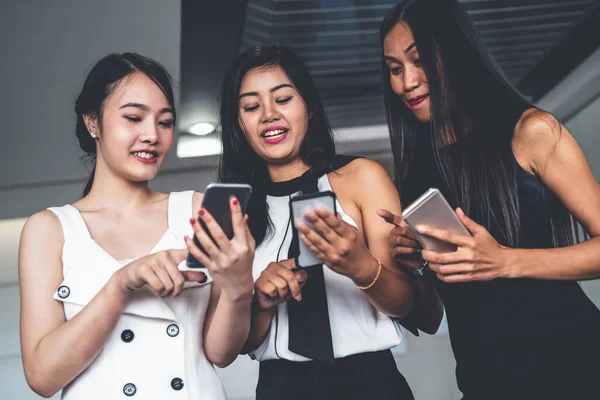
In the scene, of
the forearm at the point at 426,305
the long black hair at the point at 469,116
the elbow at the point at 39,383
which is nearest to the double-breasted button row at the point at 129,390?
the elbow at the point at 39,383

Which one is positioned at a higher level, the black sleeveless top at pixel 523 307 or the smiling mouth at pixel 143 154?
the smiling mouth at pixel 143 154

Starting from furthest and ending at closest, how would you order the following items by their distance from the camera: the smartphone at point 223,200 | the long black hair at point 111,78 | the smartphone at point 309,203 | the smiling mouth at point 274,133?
the smiling mouth at point 274,133 → the long black hair at point 111,78 → the smartphone at point 309,203 → the smartphone at point 223,200

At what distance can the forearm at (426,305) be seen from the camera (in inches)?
62.2

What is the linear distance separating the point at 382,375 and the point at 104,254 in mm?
660

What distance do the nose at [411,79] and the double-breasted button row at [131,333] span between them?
852 millimetres

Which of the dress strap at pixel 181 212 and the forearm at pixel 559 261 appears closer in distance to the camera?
the forearm at pixel 559 261

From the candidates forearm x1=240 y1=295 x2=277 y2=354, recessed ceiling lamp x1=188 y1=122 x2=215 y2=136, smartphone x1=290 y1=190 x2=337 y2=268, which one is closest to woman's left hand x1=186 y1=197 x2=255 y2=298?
smartphone x1=290 y1=190 x2=337 y2=268

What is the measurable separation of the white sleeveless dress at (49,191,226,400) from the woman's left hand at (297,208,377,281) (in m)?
0.29

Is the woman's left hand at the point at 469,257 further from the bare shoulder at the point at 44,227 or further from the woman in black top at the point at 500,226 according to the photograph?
the bare shoulder at the point at 44,227

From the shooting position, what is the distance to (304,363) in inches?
58.6

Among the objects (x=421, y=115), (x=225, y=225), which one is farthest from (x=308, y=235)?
(x=421, y=115)

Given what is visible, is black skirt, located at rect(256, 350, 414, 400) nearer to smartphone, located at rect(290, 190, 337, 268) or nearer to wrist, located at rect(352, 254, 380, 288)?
wrist, located at rect(352, 254, 380, 288)

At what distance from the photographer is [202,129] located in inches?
177

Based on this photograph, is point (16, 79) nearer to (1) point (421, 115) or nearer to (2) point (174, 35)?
(2) point (174, 35)
